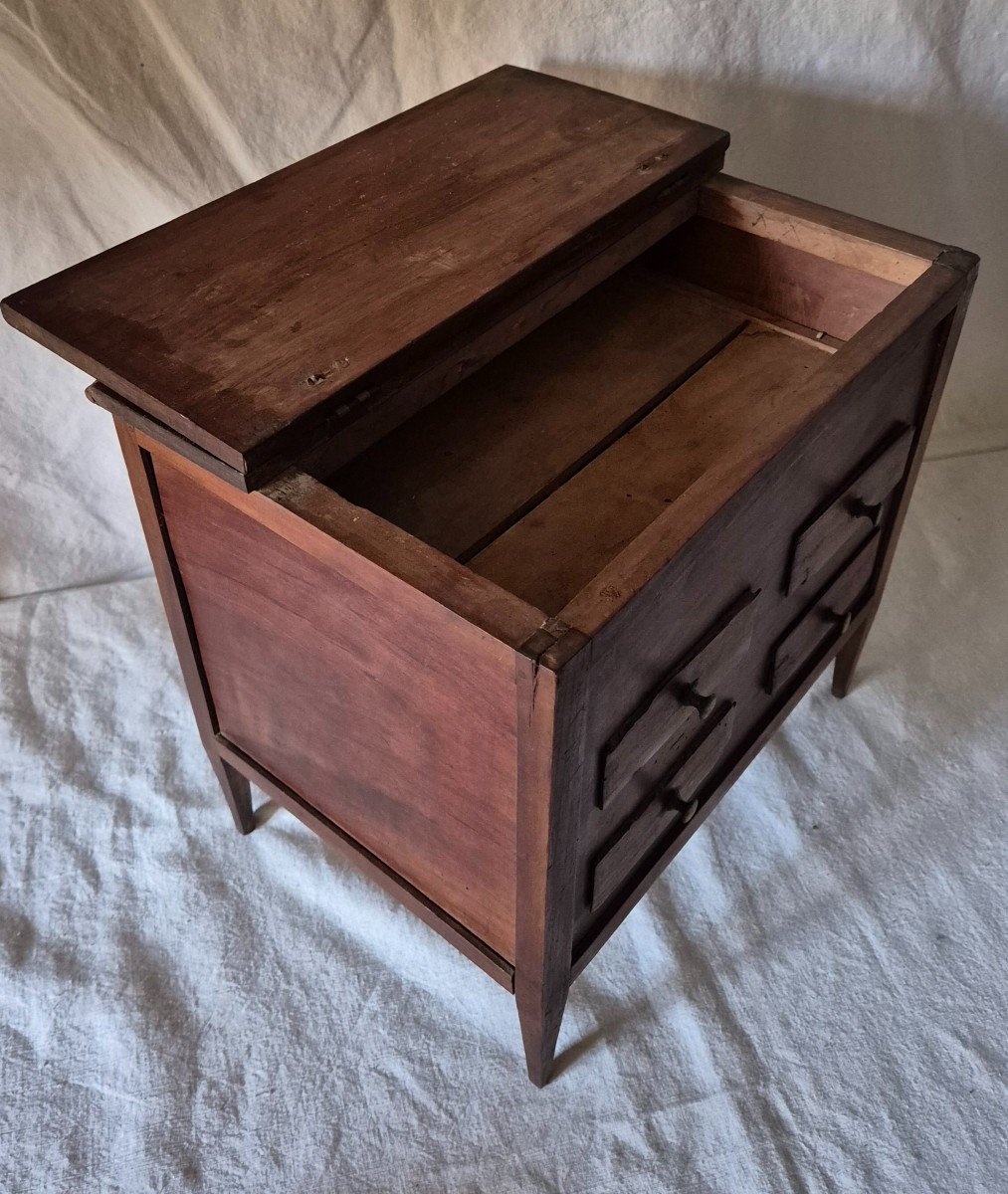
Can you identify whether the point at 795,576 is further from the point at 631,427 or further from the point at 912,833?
the point at 912,833

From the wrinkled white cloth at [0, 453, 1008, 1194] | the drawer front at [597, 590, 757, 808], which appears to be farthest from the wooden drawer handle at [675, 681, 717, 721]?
the wrinkled white cloth at [0, 453, 1008, 1194]

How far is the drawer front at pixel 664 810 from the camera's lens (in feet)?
3.08

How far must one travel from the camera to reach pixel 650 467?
990 mm

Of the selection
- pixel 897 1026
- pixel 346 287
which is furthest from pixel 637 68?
pixel 897 1026

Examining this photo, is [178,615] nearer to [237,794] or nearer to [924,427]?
[237,794]

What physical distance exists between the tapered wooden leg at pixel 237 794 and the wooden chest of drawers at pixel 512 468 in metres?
0.01

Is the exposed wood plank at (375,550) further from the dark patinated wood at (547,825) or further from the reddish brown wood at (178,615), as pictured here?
the reddish brown wood at (178,615)

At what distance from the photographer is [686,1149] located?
1.05 meters

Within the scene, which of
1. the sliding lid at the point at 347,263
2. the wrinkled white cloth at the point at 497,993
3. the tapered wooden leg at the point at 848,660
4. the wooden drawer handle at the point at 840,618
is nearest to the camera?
the sliding lid at the point at 347,263

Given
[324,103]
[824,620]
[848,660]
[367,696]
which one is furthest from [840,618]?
[324,103]

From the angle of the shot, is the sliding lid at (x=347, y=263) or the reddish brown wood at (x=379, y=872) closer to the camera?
the sliding lid at (x=347, y=263)

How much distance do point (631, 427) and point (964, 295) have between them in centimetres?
31

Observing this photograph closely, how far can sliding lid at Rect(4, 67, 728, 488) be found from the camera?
0.81 metres

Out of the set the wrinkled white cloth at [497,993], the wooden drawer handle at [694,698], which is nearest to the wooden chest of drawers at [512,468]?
the wooden drawer handle at [694,698]
